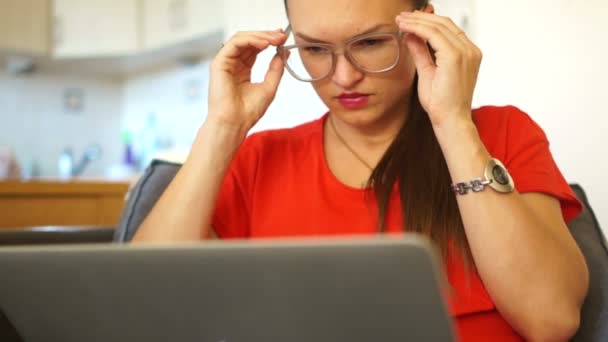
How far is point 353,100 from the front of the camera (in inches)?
39.0

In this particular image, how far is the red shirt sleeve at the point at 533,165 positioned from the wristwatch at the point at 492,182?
76 millimetres

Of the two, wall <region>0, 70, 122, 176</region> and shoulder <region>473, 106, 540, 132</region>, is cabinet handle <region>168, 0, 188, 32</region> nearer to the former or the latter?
wall <region>0, 70, 122, 176</region>

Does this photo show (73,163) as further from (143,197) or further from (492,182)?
(492,182)

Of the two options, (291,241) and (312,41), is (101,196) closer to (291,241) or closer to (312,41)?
(312,41)

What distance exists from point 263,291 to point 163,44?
8.76 ft

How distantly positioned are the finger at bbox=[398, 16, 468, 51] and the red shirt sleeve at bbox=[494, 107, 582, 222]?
0.56 ft

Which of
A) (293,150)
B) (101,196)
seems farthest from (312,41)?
(101,196)

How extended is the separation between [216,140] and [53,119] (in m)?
2.73

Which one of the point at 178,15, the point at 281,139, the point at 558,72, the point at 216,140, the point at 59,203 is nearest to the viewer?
the point at 216,140

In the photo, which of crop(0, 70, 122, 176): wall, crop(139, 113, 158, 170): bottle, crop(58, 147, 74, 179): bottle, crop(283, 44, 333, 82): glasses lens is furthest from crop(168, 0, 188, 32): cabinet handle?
crop(283, 44, 333, 82): glasses lens

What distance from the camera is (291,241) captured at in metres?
0.44

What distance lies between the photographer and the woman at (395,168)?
81cm

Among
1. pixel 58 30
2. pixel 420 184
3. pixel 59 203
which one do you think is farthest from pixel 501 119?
pixel 58 30

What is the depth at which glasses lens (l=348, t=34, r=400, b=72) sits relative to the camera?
3.14ft
